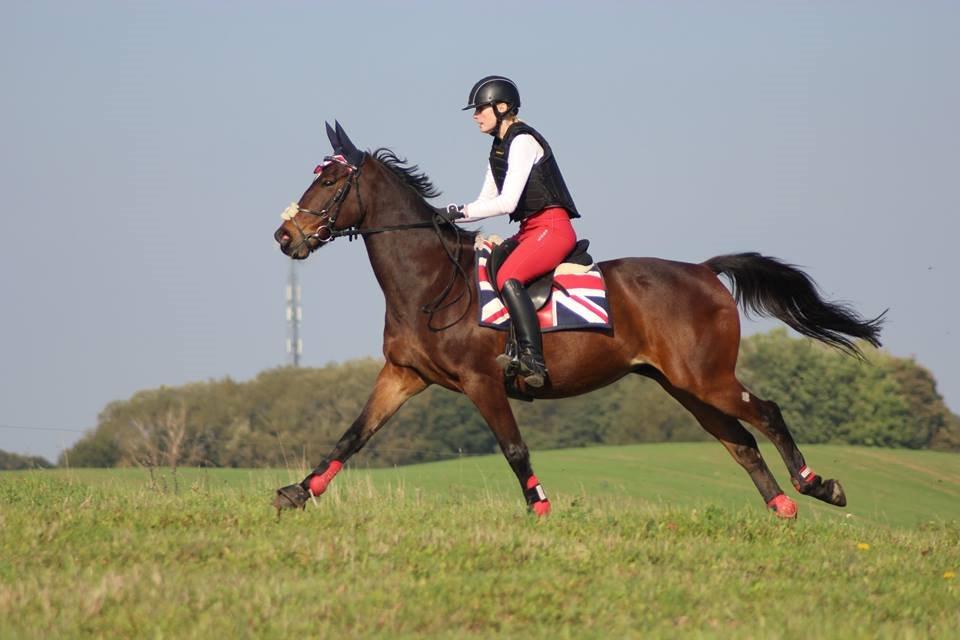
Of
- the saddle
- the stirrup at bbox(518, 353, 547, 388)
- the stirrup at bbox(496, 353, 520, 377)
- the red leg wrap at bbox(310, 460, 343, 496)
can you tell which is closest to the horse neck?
the saddle

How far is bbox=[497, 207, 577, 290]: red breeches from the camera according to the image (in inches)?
393

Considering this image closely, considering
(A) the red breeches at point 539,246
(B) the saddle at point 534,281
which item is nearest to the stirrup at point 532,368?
(B) the saddle at point 534,281

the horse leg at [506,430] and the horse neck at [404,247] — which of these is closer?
the horse leg at [506,430]

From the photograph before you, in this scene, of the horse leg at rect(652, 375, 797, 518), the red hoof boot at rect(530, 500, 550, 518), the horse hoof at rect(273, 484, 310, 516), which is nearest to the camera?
the horse hoof at rect(273, 484, 310, 516)

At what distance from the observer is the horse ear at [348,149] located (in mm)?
10344

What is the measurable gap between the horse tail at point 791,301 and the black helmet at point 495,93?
2.38 m

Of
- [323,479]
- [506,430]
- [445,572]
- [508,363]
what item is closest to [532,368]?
[508,363]

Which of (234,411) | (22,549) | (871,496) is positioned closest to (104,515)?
(22,549)

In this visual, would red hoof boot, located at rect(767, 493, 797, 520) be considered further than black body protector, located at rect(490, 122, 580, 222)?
Yes

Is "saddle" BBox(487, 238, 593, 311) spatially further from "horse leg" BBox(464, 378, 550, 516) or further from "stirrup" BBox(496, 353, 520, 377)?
"horse leg" BBox(464, 378, 550, 516)

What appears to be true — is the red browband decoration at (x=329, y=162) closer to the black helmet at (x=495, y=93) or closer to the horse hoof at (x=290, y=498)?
the black helmet at (x=495, y=93)

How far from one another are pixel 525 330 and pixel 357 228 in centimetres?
160

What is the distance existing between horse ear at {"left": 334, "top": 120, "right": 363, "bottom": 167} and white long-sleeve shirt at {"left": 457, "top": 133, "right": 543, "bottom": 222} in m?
0.97

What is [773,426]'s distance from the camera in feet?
35.2
